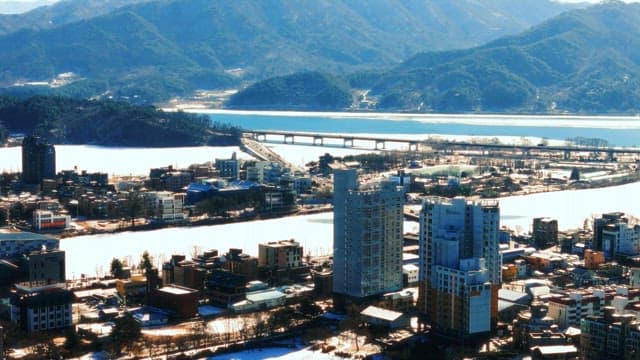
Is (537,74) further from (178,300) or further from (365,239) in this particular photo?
(178,300)

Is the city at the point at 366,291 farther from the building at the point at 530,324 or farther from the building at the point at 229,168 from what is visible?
the building at the point at 229,168

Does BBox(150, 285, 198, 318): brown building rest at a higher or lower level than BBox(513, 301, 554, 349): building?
higher

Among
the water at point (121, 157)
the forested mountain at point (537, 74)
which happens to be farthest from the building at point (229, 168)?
the forested mountain at point (537, 74)

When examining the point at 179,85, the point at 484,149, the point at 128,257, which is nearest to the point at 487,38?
the point at 179,85

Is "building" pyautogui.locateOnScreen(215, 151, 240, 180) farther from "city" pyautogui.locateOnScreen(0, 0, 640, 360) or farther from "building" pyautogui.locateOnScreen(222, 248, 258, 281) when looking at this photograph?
"building" pyautogui.locateOnScreen(222, 248, 258, 281)

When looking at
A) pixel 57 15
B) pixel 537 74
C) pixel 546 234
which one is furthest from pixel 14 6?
pixel 546 234

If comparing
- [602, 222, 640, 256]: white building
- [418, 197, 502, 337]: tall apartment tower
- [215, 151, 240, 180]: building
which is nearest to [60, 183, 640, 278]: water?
[602, 222, 640, 256]: white building
